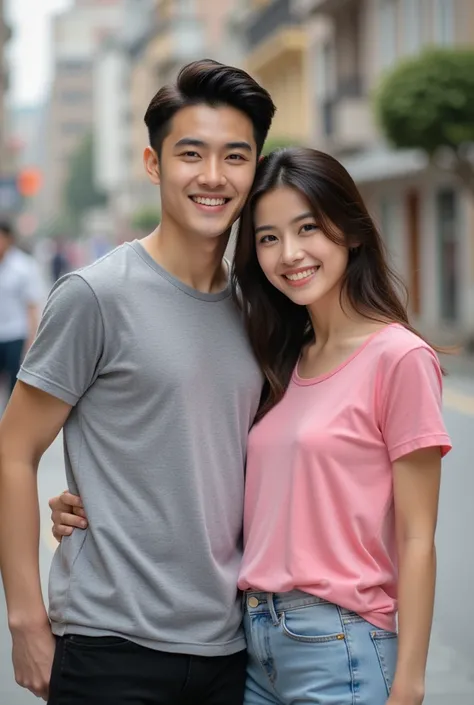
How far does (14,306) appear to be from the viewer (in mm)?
12180

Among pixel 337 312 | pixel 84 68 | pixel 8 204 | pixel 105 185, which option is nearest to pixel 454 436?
pixel 337 312

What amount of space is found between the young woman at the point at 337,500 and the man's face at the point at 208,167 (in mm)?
73

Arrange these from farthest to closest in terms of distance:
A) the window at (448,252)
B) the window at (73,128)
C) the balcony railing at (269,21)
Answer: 1. the window at (73,128)
2. the balcony railing at (269,21)
3. the window at (448,252)

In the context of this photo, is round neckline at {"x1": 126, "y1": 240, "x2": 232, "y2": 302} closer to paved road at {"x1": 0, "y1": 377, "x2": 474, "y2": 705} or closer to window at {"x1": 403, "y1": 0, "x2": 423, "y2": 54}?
paved road at {"x1": 0, "y1": 377, "x2": 474, "y2": 705}

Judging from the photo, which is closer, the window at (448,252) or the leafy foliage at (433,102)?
the leafy foliage at (433,102)

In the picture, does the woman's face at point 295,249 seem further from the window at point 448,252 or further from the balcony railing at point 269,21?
the balcony railing at point 269,21

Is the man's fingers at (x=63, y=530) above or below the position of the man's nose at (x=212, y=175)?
below

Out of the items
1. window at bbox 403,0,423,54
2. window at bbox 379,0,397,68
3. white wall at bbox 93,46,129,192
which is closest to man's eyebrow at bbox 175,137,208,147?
window at bbox 403,0,423,54

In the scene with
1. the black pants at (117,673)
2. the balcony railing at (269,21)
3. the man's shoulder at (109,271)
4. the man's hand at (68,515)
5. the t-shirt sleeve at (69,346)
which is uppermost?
the balcony railing at (269,21)

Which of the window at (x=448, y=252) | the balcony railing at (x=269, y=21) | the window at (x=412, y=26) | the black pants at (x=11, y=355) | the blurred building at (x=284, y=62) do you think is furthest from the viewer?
the balcony railing at (x=269, y=21)

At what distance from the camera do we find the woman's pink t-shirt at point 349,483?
2.91 metres

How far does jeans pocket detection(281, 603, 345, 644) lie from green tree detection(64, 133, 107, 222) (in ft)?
436

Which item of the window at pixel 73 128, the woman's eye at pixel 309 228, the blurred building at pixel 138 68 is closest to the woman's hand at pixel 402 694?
the woman's eye at pixel 309 228

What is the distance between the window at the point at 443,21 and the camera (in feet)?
91.7
